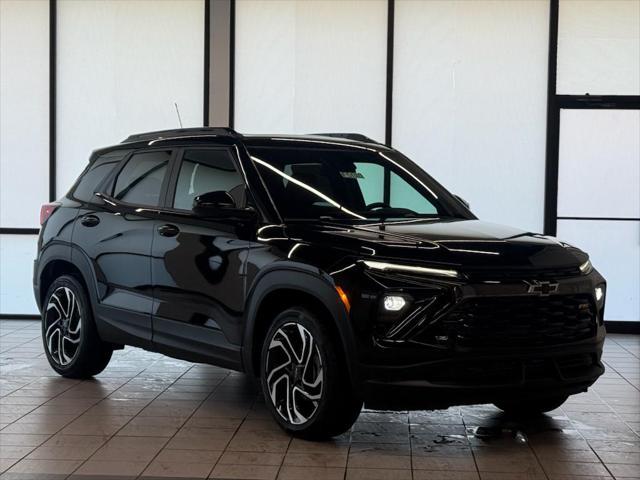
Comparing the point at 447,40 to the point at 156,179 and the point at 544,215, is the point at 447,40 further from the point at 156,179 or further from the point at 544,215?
the point at 156,179

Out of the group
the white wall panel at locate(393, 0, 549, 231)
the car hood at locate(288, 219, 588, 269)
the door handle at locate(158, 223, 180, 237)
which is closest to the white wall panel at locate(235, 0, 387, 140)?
the white wall panel at locate(393, 0, 549, 231)

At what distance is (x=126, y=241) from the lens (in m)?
7.06

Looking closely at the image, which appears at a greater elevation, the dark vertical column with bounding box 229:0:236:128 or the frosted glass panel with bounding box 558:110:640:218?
the dark vertical column with bounding box 229:0:236:128

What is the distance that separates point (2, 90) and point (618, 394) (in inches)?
291

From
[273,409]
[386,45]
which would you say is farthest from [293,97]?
[273,409]

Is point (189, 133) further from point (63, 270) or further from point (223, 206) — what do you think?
point (63, 270)

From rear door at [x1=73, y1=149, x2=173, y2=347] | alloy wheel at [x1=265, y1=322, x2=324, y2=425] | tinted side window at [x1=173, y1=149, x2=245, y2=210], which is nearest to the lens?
alloy wheel at [x1=265, y1=322, x2=324, y2=425]

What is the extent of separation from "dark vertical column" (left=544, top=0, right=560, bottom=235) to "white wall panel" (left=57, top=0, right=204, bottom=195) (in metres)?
3.63

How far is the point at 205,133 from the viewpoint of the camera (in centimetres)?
684

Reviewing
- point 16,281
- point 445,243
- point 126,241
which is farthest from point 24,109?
point 445,243

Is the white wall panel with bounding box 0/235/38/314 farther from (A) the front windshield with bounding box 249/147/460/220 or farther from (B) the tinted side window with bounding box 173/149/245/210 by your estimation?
(A) the front windshield with bounding box 249/147/460/220

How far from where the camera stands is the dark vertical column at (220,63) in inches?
445

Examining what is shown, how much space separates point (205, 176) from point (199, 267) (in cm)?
63

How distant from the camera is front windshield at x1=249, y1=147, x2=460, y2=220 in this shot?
20.5ft
